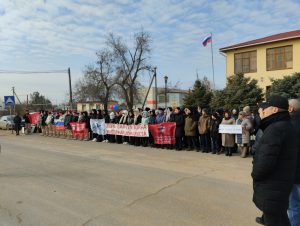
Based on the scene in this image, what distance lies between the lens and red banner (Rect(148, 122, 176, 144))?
1584 cm

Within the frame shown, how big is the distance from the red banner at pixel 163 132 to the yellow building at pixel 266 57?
65.4 feet

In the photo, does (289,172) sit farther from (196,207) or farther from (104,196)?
(104,196)

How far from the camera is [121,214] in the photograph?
606 cm

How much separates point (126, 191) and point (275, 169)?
14.4 feet

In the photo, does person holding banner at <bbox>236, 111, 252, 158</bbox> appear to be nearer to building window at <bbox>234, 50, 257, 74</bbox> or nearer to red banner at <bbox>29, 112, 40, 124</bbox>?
red banner at <bbox>29, 112, 40, 124</bbox>

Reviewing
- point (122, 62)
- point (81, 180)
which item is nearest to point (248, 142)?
point (81, 180)

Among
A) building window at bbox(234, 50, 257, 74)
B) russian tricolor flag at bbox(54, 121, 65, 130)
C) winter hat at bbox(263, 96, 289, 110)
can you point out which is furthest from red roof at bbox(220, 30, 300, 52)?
winter hat at bbox(263, 96, 289, 110)

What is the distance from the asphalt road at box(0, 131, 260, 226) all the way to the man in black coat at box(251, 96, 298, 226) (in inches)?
72.0

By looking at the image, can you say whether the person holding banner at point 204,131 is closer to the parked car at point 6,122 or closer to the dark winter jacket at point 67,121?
the dark winter jacket at point 67,121

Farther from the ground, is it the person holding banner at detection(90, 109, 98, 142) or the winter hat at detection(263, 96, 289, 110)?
the winter hat at detection(263, 96, 289, 110)

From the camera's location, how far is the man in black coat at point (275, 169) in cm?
376

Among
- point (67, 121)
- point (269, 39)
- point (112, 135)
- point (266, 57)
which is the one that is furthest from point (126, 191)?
point (269, 39)

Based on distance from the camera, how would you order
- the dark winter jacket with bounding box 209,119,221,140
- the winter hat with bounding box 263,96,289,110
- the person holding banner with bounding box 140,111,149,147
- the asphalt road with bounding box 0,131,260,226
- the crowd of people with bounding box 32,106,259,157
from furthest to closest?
the person holding banner with bounding box 140,111,149,147, the dark winter jacket with bounding box 209,119,221,140, the crowd of people with bounding box 32,106,259,157, the asphalt road with bounding box 0,131,260,226, the winter hat with bounding box 263,96,289,110

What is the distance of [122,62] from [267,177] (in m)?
58.5
